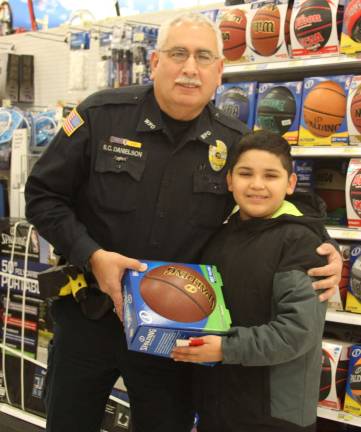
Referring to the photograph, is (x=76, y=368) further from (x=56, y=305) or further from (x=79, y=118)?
(x=79, y=118)

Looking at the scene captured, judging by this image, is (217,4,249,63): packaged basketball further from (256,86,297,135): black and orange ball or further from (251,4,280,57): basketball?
(256,86,297,135): black and orange ball

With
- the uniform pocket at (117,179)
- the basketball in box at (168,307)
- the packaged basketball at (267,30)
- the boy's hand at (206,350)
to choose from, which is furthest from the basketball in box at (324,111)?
the boy's hand at (206,350)

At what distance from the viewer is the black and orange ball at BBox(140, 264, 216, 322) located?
156 centimetres

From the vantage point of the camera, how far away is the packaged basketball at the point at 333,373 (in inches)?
102

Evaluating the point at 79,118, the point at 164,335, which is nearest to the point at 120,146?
the point at 79,118

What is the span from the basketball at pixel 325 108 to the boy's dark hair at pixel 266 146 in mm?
923

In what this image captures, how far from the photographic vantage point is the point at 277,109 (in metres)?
2.82

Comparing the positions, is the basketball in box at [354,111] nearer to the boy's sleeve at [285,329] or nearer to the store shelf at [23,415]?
the boy's sleeve at [285,329]

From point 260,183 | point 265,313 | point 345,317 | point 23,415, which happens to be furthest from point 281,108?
point 23,415

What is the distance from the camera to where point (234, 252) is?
177cm

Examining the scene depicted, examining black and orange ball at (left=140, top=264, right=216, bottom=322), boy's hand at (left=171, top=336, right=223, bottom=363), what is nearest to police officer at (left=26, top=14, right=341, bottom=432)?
black and orange ball at (left=140, top=264, right=216, bottom=322)

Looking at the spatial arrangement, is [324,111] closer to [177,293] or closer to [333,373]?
[333,373]

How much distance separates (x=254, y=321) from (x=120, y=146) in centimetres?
75

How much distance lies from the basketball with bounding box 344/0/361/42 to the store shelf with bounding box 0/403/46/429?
2757 millimetres
